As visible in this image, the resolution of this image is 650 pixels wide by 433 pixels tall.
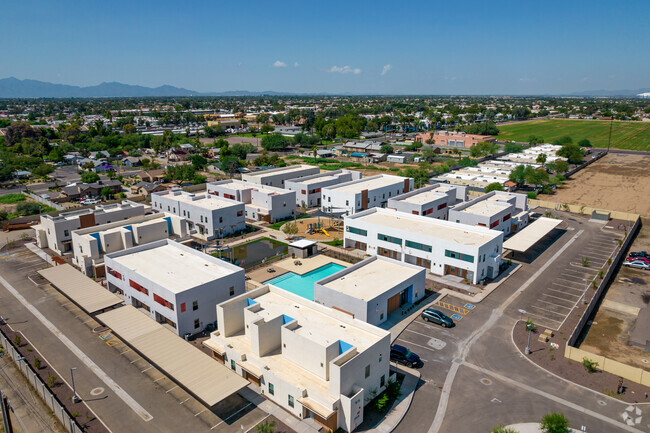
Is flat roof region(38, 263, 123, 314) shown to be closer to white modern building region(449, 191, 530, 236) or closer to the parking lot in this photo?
the parking lot

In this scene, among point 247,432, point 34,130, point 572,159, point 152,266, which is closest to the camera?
point 247,432

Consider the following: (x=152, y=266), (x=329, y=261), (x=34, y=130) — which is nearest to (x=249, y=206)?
(x=329, y=261)

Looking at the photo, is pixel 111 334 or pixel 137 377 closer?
pixel 137 377

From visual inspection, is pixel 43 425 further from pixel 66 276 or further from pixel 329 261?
pixel 329 261

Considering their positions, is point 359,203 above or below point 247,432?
above

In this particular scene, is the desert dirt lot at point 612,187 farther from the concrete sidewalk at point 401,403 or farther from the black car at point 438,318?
the concrete sidewalk at point 401,403

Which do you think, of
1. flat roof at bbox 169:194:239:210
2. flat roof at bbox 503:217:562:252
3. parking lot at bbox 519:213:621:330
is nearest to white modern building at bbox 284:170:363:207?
flat roof at bbox 169:194:239:210

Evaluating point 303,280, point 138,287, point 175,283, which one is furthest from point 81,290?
point 303,280
